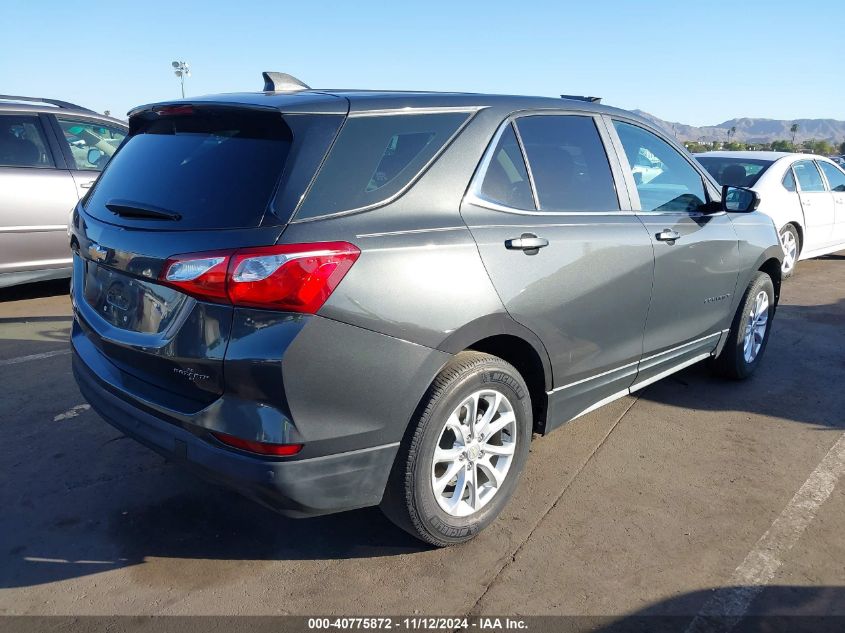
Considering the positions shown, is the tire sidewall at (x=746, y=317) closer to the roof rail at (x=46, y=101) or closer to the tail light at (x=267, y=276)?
the tail light at (x=267, y=276)

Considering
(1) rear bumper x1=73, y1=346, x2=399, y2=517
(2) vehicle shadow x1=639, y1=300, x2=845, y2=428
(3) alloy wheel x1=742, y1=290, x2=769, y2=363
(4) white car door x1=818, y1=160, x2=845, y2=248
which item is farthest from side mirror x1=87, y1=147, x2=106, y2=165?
(4) white car door x1=818, y1=160, x2=845, y2=248

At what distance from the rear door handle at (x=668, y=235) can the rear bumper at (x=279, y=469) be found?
2.01 metres

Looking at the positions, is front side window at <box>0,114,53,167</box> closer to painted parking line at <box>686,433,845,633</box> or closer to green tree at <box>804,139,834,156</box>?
painted parking line at <box>686,433,845,633</box>

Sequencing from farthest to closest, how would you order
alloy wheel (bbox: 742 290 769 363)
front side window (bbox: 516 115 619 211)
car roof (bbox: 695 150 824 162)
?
car roof (bbox: 695 150 824 162)
alloy wheel (bbox: 742 290 769 363)
front side window (bbox: 516 115 619 211)

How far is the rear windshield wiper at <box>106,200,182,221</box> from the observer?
8.19 feet

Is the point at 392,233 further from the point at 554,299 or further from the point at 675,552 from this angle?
the point at 675,552

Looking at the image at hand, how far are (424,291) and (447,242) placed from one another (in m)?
0.24

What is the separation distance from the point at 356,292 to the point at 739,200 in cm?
313

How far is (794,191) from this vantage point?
8.47 meters

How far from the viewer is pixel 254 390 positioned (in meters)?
2.25

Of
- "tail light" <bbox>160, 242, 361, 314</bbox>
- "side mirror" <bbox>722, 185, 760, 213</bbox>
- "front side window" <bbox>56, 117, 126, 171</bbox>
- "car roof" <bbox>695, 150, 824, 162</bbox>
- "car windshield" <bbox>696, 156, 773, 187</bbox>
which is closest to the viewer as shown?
"tail light" <bbox>160, 242, 361, 314</bbox>

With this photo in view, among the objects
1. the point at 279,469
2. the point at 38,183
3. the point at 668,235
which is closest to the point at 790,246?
the point at 668,235

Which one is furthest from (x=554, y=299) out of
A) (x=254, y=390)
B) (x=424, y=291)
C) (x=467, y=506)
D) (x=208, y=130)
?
(x=208, y=130)

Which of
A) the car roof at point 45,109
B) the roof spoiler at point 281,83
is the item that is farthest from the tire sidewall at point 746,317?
the car roof at point 45,109
